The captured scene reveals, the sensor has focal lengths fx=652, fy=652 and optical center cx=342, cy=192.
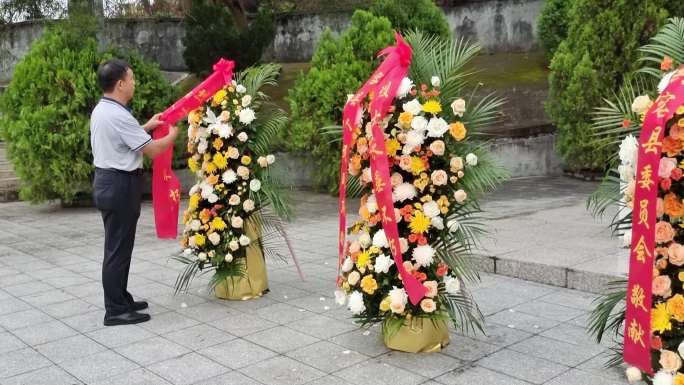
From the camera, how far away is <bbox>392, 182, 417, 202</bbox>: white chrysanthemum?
3.46 meters

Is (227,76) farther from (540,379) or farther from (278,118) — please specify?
(540,379)

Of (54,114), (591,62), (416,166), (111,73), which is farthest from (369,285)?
(591,62)

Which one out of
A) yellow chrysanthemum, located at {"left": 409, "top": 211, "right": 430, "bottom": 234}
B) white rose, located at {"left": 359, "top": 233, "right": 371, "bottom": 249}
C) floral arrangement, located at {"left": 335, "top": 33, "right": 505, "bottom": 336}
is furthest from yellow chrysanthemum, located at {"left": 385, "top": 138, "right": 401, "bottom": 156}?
white rose, located at {"left": 359, "top": 233, "right": 371, "bottom": 249}

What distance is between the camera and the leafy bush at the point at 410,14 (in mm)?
10039

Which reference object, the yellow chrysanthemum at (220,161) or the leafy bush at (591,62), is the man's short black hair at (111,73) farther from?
the leafy bush at (591,62)

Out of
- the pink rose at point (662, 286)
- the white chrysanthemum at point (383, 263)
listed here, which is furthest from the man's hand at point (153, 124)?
the pink rose at point (662, 286)

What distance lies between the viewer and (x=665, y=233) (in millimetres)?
2449

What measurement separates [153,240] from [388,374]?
14.8ft

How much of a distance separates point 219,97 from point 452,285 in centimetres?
220

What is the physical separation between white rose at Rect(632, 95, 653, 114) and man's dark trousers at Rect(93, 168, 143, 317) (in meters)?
3.07

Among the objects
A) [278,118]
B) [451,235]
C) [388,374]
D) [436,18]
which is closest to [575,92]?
[436,18]

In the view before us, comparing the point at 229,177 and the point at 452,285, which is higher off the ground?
the point at 229,177

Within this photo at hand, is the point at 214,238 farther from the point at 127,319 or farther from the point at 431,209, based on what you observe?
the point at 431,209

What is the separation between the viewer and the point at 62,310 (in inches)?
184
